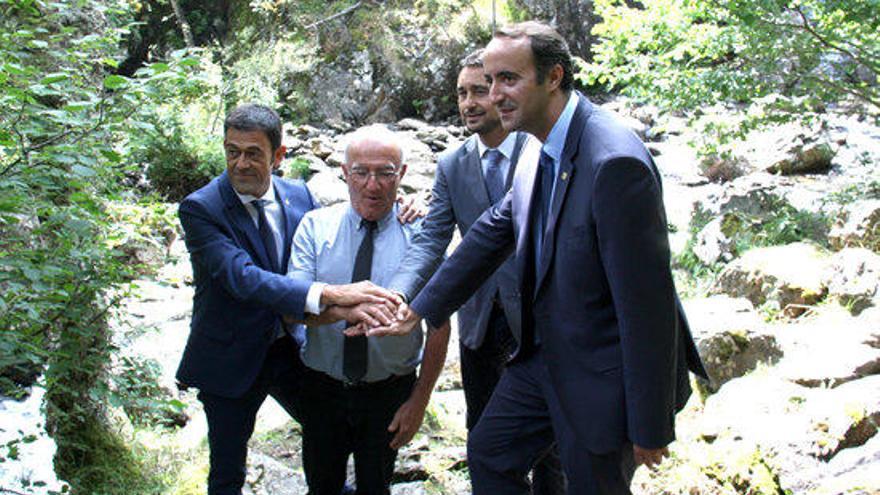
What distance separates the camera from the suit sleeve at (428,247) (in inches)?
135

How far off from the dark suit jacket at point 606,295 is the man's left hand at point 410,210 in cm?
82

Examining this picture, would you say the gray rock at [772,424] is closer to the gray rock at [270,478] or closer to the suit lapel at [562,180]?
the suit lapel at [562,180]

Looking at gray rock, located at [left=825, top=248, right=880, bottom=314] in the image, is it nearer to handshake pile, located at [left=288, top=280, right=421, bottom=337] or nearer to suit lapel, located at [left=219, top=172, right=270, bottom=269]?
handshake pile, located at [left=288, top=280, right=421, bottom=337]

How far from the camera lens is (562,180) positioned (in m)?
2.62

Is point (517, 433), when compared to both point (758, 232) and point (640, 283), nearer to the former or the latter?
point (640, 283)

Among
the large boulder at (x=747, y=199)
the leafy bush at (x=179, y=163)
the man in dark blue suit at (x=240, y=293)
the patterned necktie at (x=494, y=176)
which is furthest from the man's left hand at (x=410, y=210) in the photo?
the leafy bush at (x=179, y=163)

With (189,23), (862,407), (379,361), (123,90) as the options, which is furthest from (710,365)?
(189,23)

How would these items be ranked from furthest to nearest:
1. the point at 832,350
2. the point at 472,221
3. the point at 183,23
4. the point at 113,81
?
the point at 183,23 < the point at 832,350 < the point at 472,221 < the point at 113,81

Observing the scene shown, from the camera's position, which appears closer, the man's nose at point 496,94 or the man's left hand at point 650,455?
the man's left hand at point 650,455

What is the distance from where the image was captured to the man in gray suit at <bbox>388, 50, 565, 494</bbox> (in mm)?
3506

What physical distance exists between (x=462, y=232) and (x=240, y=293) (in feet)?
3.67

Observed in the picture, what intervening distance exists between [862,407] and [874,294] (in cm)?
320

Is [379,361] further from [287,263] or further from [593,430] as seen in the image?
[593,430]

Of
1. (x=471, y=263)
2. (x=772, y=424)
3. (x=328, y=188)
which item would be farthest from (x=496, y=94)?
(x=328, y=188)
